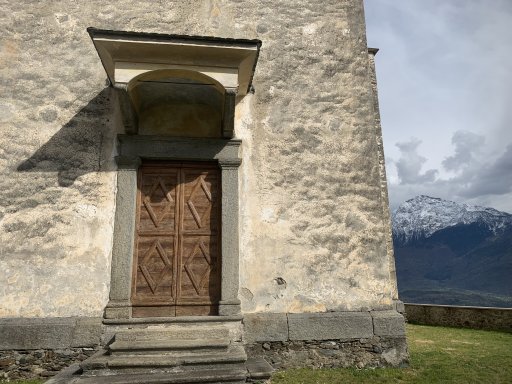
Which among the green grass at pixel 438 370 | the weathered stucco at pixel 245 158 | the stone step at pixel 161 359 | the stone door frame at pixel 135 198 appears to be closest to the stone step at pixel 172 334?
the stone step at pixel 161 359

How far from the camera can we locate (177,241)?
536cm

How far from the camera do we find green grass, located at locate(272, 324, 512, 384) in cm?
462

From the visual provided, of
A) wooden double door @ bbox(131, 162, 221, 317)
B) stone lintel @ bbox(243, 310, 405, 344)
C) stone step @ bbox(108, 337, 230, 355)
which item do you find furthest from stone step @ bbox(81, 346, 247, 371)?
wooden double door @ bbox(131, 162, 221, 317)

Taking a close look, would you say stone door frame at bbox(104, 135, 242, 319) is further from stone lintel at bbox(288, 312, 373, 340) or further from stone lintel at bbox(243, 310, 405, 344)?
stone lintel at bbox(288, 312, 373, 340)

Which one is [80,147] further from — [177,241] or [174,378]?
[174,378]

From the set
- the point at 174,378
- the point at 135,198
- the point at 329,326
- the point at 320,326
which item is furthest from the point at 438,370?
the point at 135,198

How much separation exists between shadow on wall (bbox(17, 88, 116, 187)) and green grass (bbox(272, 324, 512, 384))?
3.80 meters

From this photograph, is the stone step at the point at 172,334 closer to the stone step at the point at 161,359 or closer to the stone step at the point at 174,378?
the stone step at the point at 161,359

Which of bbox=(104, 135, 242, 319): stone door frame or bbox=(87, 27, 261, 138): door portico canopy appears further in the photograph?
bbox=(104, 135, 242, 319): stone door frame

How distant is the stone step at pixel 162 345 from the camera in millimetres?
4250

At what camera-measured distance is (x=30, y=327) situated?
4.70 meters

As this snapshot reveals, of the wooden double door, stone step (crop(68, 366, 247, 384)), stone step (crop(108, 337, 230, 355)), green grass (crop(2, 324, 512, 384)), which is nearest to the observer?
stone step (crop(68, 366, 247, 384))

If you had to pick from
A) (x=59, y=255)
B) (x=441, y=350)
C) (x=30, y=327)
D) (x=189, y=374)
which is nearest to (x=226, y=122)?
(x=59, y=255)

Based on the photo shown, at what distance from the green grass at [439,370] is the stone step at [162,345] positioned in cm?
89
